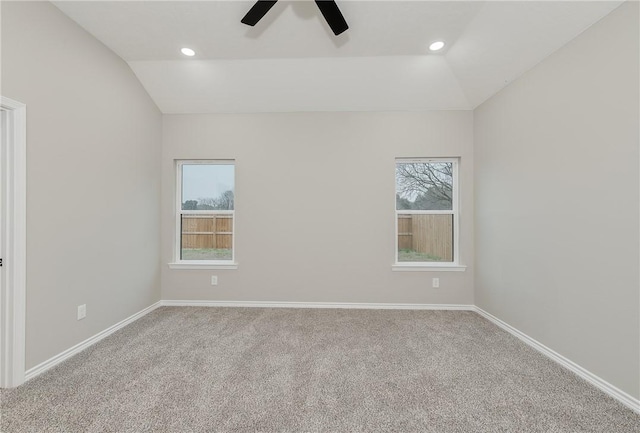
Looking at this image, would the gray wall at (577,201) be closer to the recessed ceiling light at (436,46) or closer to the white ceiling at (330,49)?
the white ceiling at (330,49)

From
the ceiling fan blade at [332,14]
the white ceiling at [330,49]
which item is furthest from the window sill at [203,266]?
the ceiling fan blade at [332,14]

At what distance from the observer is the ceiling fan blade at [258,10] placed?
167 centimetres

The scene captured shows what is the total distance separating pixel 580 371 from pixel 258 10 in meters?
3.49

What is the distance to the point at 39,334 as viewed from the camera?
1927 mm

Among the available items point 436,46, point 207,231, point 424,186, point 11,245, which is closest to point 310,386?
point 11,245

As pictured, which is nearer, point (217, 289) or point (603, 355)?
point (603, 355)

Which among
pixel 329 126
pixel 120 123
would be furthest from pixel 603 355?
pixel 120 123

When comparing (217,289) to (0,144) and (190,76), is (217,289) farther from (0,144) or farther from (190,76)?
(190,76)

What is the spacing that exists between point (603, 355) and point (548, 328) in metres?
0.42

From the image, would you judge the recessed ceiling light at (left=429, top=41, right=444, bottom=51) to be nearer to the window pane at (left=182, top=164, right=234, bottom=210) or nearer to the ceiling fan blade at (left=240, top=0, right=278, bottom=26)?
the ceiling fan blade at (left=240, top=0, right=278, bottom=26)

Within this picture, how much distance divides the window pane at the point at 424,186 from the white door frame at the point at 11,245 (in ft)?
11.6

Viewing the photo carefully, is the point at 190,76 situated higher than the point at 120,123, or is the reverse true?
the point at 190,76

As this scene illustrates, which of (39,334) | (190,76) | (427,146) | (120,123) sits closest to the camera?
(39,334)

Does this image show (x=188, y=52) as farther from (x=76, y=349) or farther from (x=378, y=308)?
(x=378, y=308)
